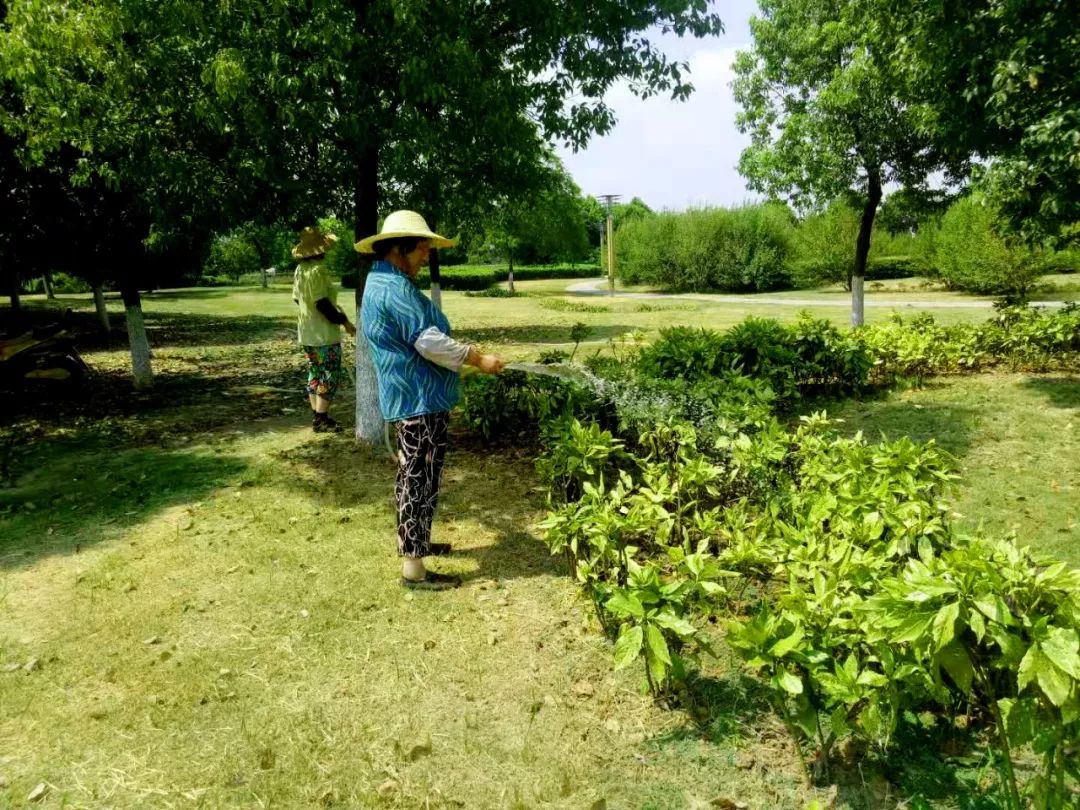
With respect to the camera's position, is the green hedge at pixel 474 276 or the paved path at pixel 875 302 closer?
the paved path at pixel 875 302

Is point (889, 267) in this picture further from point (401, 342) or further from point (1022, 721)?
point (1022, 721)

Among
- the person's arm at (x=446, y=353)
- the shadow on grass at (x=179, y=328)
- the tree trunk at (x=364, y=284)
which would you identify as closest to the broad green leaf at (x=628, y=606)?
the person's arm at (x=446, y=353)

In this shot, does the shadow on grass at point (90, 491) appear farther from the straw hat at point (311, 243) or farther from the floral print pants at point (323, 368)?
the straw hat at point (311, 243)

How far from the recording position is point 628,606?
2.96m

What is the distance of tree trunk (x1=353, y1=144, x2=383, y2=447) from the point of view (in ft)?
21.5

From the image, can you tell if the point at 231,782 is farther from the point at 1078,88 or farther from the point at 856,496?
the point at 1078,88

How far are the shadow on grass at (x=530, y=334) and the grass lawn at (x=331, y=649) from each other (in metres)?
10.5

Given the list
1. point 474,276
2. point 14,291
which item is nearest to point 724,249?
point 474,276

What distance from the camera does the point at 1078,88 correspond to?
22.7 ft

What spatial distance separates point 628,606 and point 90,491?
17.7 feet

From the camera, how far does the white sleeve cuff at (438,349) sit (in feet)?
13.0

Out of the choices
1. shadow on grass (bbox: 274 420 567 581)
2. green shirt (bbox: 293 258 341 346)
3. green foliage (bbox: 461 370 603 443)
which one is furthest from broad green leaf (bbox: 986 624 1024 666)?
green shirt (bbox: 293 258 341 346)

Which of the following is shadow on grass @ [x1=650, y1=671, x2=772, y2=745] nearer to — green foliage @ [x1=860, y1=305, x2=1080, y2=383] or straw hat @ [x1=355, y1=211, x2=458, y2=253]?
straw hat @ [x1=355, y1=211, x2=458, y2=253]

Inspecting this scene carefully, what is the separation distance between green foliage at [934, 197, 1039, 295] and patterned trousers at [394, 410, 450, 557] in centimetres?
2413
